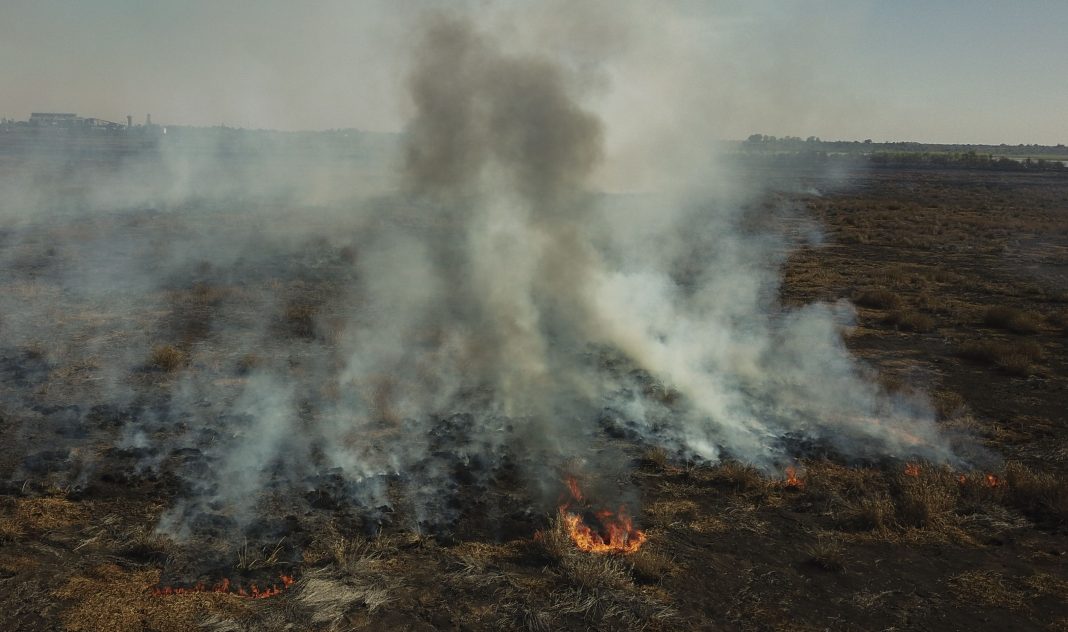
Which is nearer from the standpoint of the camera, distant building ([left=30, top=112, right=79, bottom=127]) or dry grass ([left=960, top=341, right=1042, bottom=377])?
dry grass ([left=960, top=341, right=1042, bottom=377])

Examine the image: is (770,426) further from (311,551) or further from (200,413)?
(200,413)

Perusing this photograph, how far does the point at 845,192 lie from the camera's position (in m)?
56.1

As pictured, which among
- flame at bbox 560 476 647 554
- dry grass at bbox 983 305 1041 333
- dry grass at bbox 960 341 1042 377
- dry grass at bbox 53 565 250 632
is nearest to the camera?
dry grass at bbox 53 565 250 632

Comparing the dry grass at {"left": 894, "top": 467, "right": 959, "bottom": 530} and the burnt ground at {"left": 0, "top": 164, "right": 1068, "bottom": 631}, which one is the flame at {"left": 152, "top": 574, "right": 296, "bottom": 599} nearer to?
the burnt ground at {"left": 0, "top": 164, "right": 1068, "bottom": 631}

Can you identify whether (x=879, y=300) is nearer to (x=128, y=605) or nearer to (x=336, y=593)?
(x=336, y=593)

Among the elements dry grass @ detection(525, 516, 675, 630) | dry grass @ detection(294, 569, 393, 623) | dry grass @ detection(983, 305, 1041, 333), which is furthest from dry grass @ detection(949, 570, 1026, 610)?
dry grass @ detection(983, 305, 1041, 333)

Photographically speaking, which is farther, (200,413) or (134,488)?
(200,413)

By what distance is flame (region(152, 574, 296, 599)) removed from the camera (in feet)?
18.6

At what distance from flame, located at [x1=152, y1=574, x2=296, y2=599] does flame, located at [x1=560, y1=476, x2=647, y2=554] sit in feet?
10.0

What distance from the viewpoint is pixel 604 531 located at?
7.02 meters

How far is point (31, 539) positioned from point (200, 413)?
11.1 ft

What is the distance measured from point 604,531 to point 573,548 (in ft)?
1.94

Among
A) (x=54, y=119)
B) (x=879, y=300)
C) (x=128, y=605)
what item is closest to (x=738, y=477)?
(x=128, y=605)

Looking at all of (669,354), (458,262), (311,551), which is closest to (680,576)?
(311,551)
